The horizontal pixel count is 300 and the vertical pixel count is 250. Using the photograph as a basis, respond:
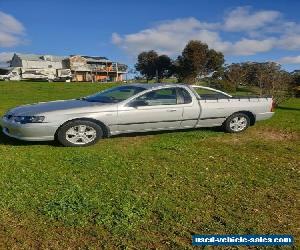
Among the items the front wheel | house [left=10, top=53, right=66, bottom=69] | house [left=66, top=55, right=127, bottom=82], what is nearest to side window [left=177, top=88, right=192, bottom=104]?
the front wheel

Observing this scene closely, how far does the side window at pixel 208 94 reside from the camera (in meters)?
8.57

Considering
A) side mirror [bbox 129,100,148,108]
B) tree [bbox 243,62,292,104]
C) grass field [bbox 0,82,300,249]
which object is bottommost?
grass field [bbox 0,82,300,249]

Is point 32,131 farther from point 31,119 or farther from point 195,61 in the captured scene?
point 195,61

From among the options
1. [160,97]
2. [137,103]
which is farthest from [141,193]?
[160,97]

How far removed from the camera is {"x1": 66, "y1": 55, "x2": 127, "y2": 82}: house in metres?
72.8

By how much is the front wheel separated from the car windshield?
2.43 metres

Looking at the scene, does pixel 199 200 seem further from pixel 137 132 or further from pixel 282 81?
pixel 282 81

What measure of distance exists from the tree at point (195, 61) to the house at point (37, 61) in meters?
29.2

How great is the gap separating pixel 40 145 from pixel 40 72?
194 ft

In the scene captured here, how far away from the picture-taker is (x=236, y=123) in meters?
9.03

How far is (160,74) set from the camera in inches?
2317

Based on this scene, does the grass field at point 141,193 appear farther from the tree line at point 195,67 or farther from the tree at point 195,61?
the tree at point 195,61

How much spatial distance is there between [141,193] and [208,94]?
468 centimetres

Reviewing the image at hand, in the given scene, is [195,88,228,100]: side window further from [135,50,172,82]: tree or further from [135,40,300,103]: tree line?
[135,50,172,82]: tree
